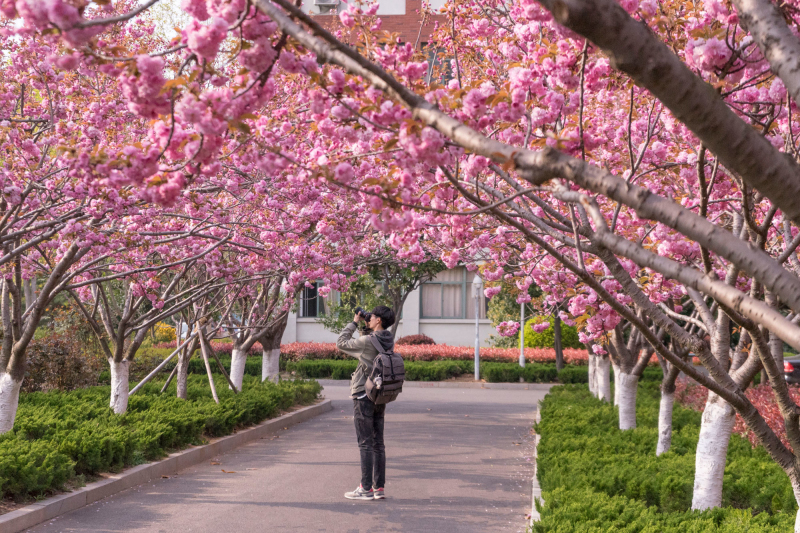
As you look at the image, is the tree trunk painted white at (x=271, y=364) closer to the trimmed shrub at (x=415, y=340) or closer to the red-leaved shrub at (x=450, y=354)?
the red-leaved shrub at (x=450, y=354)

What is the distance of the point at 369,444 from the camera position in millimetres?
7375

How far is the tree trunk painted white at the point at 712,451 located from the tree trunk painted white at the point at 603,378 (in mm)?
7619

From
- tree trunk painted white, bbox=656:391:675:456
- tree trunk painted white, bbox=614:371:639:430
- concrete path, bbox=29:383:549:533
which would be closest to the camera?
concrete path, bbox=29:383:549:533

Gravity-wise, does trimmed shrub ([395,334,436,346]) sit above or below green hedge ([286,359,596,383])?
above

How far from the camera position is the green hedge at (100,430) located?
6.54 m

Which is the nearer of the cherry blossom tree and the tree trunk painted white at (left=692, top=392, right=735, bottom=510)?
the cherry blossom tree

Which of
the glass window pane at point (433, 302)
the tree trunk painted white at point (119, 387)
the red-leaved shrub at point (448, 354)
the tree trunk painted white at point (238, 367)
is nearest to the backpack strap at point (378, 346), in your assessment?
the tree trunk painted white at point (119, 387)

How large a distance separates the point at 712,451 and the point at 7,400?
675 centimetres

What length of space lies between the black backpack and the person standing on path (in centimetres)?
15

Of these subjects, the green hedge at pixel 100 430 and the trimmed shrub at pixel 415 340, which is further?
the trimmed shrub at pixel 415 340

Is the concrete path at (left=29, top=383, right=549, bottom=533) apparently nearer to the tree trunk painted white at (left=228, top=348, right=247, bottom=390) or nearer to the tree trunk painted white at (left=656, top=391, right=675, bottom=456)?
the tree trunk painted white at (left=656, top=391, right=675, bottom=456)

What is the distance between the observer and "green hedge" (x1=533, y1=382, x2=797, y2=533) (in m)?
4.84

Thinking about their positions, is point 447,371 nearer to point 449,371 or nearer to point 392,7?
point 449,371

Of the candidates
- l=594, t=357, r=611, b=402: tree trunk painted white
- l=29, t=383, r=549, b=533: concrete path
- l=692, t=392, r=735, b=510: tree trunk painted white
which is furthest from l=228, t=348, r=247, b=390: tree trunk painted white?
l=692, t=392, r=735, b=510: tree trunk painted white
